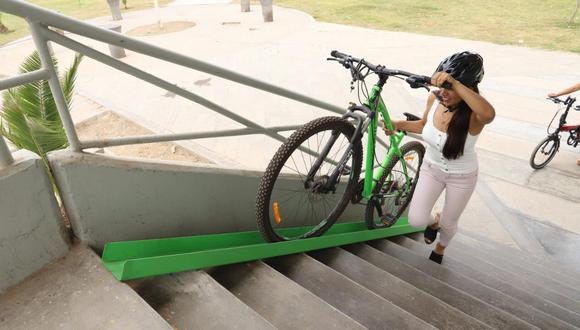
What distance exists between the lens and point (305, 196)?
109 inches

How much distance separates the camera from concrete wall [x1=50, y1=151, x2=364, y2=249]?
1.59m

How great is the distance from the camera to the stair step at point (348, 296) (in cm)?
188

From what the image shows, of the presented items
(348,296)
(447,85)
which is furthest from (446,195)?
(348,296)

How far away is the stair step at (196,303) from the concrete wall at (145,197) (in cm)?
33

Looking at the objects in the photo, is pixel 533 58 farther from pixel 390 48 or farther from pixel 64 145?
pixel 64 145

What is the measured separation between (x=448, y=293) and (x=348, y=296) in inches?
32.8

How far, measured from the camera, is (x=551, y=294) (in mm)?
2883

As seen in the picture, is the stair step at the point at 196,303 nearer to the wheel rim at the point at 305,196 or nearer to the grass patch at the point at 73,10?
the wheel rim at the point at 305,196

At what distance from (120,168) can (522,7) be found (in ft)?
60.4

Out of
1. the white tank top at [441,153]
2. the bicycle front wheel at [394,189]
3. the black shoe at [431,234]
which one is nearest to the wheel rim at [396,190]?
the bicycle front wheel at [394,189]

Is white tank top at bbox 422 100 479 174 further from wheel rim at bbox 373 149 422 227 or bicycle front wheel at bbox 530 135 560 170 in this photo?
bicycle front wheel at bbox 530 135 560 170

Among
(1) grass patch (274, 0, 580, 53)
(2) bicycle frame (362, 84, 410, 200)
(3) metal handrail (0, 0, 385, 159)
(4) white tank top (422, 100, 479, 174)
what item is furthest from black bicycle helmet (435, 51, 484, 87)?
(1) grass patch (274, 0, 580, 53)

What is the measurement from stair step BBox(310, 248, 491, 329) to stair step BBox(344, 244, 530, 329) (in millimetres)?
252

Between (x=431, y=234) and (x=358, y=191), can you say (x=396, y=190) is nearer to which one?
(x=431, y=234)
